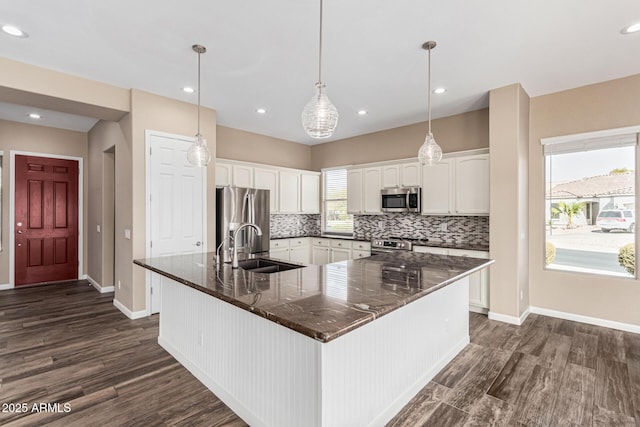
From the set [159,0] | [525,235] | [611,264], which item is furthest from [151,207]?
[611,264]

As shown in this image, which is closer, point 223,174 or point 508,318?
point 508,318

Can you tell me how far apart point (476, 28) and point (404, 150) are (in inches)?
116

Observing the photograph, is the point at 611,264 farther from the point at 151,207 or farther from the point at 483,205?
the point at 151,207

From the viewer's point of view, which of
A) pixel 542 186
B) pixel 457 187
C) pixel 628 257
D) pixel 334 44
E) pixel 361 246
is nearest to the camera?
pixel 334 44

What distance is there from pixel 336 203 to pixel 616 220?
4221 millimetres

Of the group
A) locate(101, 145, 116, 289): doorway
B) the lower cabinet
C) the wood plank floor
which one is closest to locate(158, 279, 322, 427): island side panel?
the wood plank floor

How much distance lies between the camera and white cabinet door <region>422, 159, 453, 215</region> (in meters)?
4.55

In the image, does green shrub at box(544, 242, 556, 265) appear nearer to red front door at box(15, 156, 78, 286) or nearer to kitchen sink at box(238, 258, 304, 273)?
kitchen sink at box(238, 258, 304, 273)

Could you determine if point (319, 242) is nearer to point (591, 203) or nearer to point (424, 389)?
point (424, 389)

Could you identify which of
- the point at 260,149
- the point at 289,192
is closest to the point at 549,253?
the point at 289,192

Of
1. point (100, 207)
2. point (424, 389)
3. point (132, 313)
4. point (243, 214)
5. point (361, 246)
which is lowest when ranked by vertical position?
point (424, 389)

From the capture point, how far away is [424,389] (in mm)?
2383

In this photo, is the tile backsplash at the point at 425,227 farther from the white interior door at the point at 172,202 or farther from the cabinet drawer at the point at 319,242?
the white interior door at the point at 172,202

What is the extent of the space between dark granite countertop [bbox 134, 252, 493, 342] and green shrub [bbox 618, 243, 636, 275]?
87.6 inches
